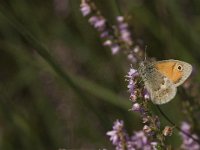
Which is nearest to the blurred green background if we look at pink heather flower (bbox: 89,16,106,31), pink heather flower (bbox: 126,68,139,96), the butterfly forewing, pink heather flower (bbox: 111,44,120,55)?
pink heather flower (bbox: 111,44,120,55)

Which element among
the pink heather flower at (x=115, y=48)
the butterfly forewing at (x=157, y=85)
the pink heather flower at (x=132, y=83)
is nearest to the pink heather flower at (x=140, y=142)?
the butterfly forewing at (x=157, y=85)

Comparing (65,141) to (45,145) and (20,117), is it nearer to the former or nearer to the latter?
(45,145)

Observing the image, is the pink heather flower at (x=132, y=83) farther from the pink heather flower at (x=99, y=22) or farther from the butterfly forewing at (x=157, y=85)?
the pink heather flower at (x=99, y=22)

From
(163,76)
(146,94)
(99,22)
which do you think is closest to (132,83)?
(146,94)

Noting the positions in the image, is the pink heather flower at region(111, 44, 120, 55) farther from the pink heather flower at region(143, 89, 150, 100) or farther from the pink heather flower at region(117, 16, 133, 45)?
the pink heather flower at region(143, 89, 150, 100)

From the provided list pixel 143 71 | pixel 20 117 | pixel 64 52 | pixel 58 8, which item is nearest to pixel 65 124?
pixel 20 117
